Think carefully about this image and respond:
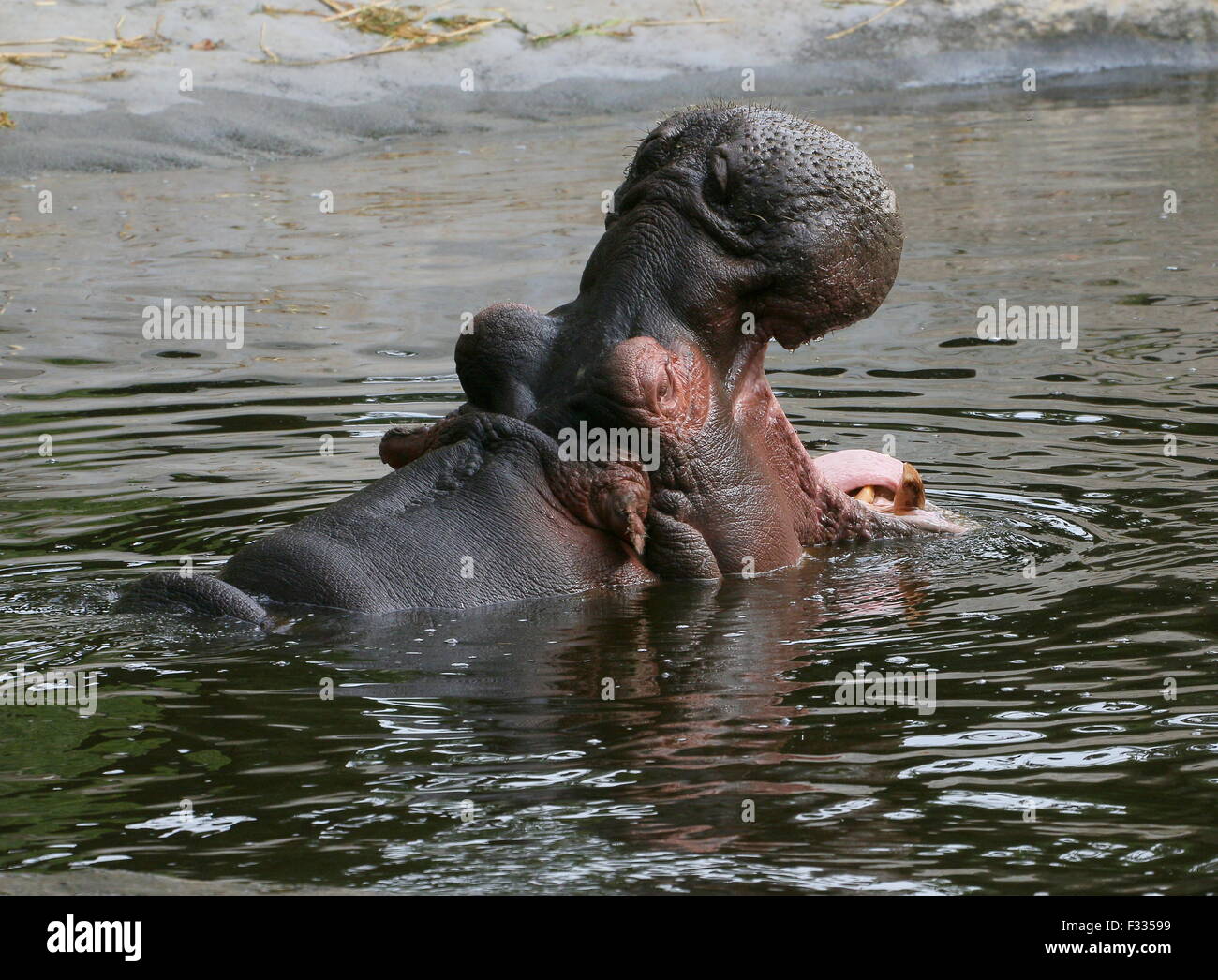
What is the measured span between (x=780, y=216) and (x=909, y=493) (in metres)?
1.29

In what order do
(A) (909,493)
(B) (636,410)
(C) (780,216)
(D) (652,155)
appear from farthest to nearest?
1. (A) (909,493)
2. (D) (652,155)
3. (C) (780,216)
4. (B) (636,410)

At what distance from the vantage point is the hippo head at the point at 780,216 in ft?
16.4

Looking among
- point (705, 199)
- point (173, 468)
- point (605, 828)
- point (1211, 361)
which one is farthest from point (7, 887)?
point (1211, 361)

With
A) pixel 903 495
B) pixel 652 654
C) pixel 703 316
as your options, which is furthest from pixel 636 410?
pixel 903 495

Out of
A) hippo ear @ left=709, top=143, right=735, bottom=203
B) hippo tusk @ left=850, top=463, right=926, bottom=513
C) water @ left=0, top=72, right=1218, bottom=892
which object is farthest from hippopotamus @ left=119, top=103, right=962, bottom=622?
hippo tusk @ left=850, top=463, right=926, bottom=513

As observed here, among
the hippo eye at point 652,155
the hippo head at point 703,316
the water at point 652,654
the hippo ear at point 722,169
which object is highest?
the hippo eye at point 652,155

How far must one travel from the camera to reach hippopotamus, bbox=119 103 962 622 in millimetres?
4930

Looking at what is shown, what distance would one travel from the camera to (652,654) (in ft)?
16.0

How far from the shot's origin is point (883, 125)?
18406 millimetres

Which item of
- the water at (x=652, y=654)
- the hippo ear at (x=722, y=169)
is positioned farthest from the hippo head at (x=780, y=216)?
the water at (x=652, y=654)

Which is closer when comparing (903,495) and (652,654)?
(652,654)

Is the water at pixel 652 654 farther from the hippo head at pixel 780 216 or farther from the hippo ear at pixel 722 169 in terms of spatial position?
the hippo ear at pixel 722 169

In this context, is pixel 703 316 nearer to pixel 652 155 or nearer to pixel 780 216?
pixel 780 216

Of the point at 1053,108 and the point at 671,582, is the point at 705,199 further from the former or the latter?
the point at 1053,108
